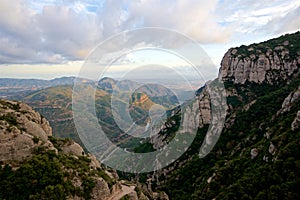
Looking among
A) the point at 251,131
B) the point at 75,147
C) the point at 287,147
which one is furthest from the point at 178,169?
the point at 75,147

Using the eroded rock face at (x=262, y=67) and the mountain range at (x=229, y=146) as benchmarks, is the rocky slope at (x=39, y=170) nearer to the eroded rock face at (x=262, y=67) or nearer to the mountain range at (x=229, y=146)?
the mountain range at (x=229, y=146)

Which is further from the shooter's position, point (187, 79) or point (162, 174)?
point (162, 174)

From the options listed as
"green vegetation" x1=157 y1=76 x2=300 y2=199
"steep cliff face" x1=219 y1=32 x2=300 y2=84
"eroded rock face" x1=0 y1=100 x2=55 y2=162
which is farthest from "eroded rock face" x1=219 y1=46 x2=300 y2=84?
"eroded rock face" x1=0 y1=100 x2=55 y2=162

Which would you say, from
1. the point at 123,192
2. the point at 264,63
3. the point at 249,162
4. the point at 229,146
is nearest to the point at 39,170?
the point at 123,192

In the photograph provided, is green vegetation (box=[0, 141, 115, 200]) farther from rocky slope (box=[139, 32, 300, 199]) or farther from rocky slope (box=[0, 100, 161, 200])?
rocky slope (box=[139, 32, 300, 199])

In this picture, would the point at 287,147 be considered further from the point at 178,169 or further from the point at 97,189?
the point at 178,169

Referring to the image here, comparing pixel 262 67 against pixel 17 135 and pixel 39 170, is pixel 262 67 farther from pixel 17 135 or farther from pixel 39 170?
pixel 39 170

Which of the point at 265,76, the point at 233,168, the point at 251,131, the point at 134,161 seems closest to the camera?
the point at 233,168
